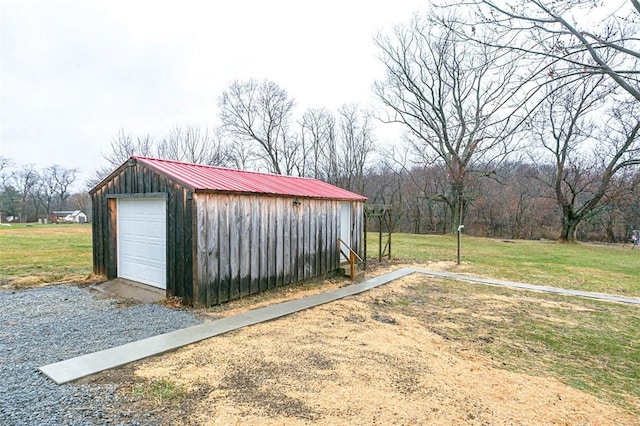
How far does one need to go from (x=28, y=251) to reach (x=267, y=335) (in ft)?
40.5

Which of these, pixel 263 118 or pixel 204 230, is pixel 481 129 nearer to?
pixel 204 230

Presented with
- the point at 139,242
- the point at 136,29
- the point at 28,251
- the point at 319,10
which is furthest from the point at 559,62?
the point at 28,251

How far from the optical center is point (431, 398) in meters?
2.84

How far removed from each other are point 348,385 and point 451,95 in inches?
801

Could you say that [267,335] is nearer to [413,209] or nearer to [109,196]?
[109,196]

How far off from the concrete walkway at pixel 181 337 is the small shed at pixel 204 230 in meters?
0.92

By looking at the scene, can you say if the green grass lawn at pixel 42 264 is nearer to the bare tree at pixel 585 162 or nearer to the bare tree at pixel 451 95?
the bare tree at pixel 451 95

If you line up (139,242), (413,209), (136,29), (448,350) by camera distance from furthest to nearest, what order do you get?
(413,209)
(136,29)
(139,242)
(448,350)

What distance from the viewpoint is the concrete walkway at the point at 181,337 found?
10.4 feet

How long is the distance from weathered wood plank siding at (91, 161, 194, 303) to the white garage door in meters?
0.19

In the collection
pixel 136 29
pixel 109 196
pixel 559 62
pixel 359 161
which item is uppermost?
pixel 136 29

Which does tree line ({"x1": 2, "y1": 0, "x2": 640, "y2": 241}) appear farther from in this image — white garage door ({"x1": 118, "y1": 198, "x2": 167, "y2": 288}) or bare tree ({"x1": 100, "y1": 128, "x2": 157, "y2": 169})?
white garage door ({"x1": 118, "y1": 198, "x2": 167, "y2": 288})

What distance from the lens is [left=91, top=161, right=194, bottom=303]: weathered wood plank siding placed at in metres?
5.50

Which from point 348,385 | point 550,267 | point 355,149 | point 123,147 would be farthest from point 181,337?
point 123,147
